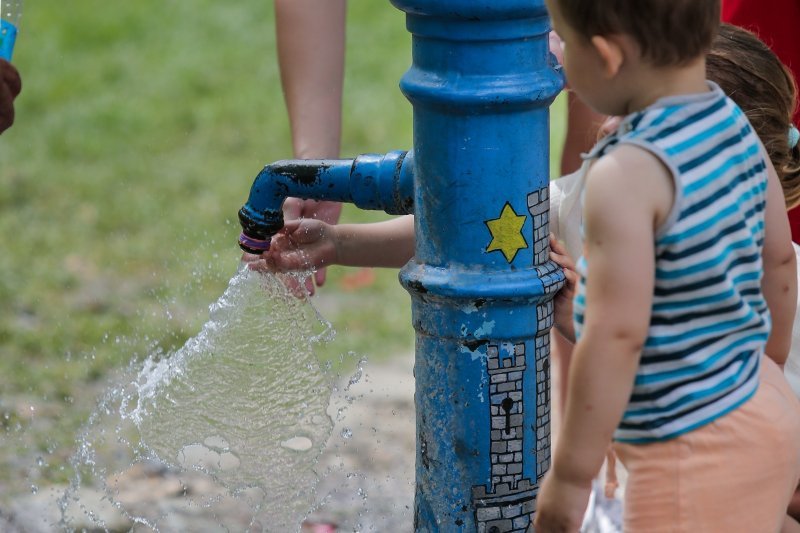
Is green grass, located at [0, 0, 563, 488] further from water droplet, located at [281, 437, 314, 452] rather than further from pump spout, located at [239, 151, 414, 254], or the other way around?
pump spout, located at [239, 151, 414, 254]

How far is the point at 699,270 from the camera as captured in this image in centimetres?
145

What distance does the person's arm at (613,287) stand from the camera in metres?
1.38

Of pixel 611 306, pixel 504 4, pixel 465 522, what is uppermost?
pixel 504 4

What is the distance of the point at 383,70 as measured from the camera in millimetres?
5734

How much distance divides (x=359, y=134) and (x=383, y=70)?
905mm

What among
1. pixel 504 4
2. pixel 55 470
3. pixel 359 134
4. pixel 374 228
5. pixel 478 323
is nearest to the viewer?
pixel 504 4

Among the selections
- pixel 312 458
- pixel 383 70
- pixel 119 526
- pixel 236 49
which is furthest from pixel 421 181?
pixel 236 49

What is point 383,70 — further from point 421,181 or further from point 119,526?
point 421,181

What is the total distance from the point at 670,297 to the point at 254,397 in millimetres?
995

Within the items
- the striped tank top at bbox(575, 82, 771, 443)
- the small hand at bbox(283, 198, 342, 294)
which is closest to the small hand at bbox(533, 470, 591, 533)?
the striped tank top at bbox(575, 82, 771, 443)

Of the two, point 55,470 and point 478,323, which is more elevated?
point 478,323

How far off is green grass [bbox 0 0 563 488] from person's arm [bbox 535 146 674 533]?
1863 millimetres

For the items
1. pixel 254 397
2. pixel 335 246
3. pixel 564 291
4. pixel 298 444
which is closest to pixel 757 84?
pixel 564 291

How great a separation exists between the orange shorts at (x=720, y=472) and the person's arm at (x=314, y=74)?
991 mm
